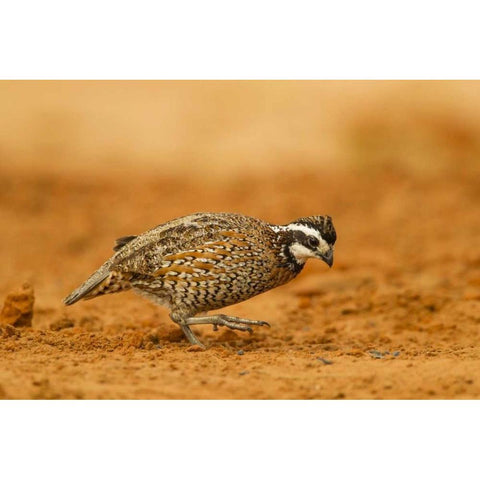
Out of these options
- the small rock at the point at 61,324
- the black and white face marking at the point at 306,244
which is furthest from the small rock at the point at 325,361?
the small rock at the point at 61,324

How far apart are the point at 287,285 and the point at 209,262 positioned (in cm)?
387

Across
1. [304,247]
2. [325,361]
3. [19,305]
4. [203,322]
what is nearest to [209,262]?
[203,322]

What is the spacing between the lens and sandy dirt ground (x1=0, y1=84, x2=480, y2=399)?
21.3 feet

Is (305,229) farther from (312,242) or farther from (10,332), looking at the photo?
(10,332)

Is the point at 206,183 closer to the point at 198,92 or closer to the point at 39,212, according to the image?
the point at 198,92

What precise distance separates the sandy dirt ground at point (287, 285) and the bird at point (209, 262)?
0.43 m

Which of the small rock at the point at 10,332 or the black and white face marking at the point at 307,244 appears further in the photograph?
the small rock at the point at 10,332

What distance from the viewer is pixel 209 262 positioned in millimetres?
7562

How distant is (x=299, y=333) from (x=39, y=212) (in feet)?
20.9

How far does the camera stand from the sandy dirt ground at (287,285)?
650 cm

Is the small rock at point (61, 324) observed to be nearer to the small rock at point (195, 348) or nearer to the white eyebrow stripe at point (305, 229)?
the small rock at point (195, 348)

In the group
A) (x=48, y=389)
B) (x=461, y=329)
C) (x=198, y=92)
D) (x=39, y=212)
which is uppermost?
(x=198, y=92)

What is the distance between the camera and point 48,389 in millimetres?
6129

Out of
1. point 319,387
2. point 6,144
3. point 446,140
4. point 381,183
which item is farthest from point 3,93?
point 319,387
